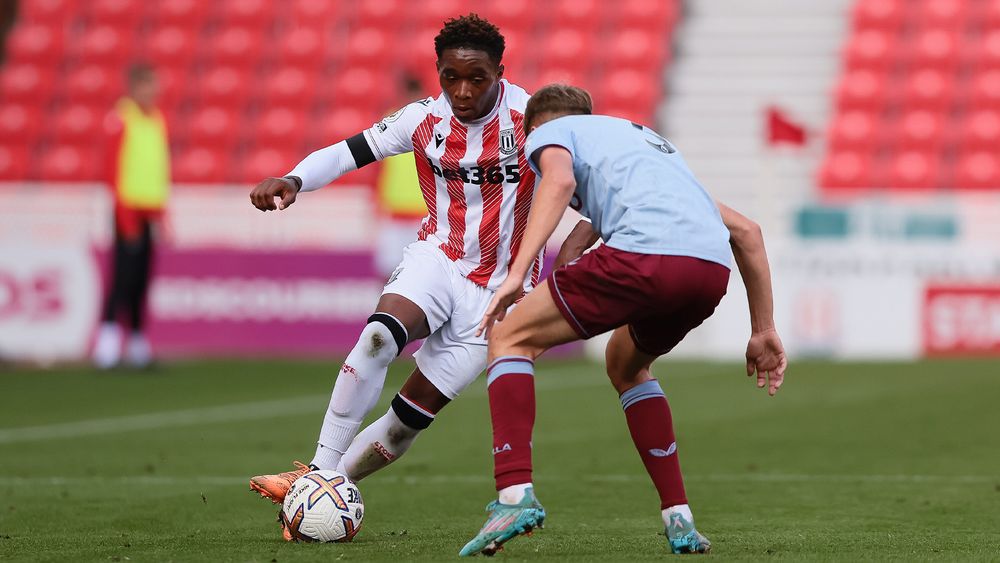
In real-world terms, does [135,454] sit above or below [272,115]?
below

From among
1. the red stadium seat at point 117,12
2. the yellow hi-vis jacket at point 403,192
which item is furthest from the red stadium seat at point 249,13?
the yellow hi-vis jacket at point 403,192

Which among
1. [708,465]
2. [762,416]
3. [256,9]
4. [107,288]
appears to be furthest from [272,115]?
[708,465]

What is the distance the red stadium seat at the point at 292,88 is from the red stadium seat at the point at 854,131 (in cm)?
677

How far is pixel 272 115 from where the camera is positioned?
21.2 m

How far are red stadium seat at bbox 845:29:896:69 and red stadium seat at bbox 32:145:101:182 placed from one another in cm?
954

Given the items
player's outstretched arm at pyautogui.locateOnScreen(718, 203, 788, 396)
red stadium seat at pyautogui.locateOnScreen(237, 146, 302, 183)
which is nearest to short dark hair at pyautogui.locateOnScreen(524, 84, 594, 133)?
player's outstretched arm at pyautogui.locateOnScreen(718, 203, 788, 396)

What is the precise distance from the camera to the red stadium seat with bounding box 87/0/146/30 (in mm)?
22766

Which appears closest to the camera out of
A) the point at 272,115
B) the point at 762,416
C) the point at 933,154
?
the point at 762,416

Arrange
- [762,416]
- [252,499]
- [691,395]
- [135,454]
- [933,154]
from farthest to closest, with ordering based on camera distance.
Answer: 1. [933,154]
2. [691,395]
3. [762,416]
4. [135,454]
5. [252,499]

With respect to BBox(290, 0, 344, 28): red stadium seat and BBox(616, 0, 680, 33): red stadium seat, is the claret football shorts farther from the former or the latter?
BBox(290, 0, 344, 28): red stadium seat

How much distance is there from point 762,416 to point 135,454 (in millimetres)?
4179

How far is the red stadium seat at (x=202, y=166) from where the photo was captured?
2059 cm

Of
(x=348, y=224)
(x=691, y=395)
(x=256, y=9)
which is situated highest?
(x=256, y=9)

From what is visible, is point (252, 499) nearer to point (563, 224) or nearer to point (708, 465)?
point (708, 465)
